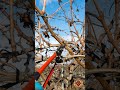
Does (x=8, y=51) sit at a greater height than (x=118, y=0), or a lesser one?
lesser

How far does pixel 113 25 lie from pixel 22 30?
1.22 ft

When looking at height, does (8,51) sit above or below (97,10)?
below

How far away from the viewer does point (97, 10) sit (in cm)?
105

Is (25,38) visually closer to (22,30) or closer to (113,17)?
→ (22,30)

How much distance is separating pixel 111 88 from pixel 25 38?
0.40 meters

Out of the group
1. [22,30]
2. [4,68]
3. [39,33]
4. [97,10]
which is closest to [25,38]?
[22,30]

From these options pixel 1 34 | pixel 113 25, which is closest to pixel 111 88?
pixel 113 25

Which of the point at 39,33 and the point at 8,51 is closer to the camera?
the point at 8,51

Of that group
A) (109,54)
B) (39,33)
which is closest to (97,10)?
(109,54)

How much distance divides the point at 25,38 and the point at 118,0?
410mm

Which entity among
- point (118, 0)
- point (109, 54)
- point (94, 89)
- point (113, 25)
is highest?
point (118, 0)

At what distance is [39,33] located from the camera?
239cm

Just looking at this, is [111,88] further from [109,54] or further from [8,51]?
[8,51]

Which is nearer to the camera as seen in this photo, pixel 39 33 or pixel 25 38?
pixel 25 38
